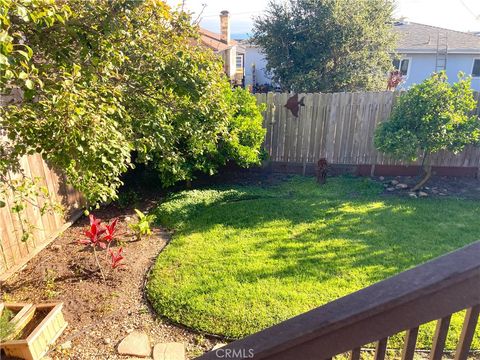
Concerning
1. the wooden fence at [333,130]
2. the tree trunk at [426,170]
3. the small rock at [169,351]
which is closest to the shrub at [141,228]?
the small rock at [169,351]

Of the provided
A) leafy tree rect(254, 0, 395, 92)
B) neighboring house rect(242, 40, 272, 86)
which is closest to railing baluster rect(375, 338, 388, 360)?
leafy tree rect(254, 0, 395, 92)

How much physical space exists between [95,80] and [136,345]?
2.22 meters

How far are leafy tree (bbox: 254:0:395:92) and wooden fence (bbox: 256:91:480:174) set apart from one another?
13.8 feet

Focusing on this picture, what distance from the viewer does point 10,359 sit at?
2604 millimetres

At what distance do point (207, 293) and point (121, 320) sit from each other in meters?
0.86

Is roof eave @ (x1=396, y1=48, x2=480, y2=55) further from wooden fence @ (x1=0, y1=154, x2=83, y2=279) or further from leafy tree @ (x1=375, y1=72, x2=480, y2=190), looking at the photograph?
wooden fence @ (x1=0, y1=154, x2=83, y2=279)

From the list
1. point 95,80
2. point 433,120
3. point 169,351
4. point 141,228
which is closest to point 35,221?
point 141,228

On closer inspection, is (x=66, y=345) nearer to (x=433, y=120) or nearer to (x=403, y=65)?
(x=433, y=120)

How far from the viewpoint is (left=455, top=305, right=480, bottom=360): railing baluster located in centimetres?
83

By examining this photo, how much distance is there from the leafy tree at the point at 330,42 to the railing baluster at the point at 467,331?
35.4 feet

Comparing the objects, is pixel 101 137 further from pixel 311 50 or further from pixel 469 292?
pixel 311 50

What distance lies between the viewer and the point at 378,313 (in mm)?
764

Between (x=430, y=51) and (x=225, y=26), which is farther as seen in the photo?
(x=225, y=26)

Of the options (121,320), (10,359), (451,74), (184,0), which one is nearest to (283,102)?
(184,0)
